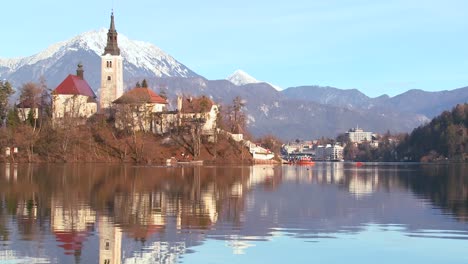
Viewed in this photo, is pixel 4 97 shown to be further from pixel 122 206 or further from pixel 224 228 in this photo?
pixel 224 228

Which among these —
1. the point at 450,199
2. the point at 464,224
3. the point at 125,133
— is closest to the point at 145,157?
the point at 125,133

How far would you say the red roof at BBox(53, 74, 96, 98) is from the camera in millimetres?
130000

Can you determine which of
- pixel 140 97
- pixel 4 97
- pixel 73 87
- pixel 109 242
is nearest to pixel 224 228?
pixel 109 242

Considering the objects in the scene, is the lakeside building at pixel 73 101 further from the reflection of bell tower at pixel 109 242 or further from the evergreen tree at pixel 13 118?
the reflection of bell tower at pixel 109 242

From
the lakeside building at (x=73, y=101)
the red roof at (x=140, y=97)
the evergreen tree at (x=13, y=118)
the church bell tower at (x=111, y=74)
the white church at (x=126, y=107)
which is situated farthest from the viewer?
the church bell tower at (x=111, y=74)

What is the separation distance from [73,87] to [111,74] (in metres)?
9.00

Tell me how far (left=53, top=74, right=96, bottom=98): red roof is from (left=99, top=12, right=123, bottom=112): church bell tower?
281 centimetres

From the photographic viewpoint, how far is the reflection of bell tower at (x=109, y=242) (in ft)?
65.0

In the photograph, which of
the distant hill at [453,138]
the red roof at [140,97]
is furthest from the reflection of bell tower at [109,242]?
the distant hill at [453,138]

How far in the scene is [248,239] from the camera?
935 inches

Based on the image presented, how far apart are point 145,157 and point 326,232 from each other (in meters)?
91.3

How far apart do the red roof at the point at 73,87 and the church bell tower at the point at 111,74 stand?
2.81 meters

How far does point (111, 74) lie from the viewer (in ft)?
Answer: 453

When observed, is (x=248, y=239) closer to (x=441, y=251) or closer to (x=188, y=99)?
(x=441, y=251)
